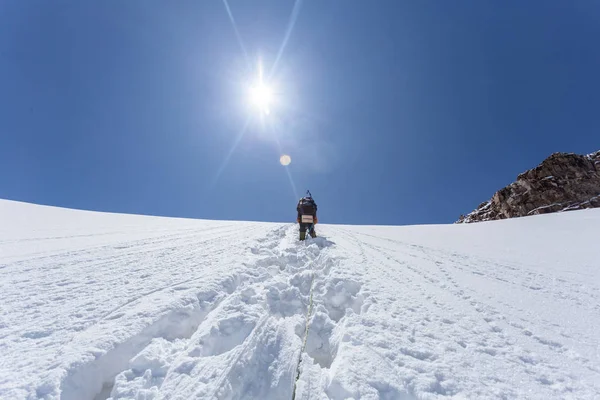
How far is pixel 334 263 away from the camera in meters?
4.73

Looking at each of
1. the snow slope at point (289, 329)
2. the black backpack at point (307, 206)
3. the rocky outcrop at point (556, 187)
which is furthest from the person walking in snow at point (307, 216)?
the rocky outcrop at point (556, 187)

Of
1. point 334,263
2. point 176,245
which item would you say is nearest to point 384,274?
A: point 334,263

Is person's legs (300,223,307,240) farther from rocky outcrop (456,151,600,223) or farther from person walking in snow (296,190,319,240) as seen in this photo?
rocky outcrop (456,151,600,223)

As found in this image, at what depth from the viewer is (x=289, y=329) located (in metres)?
2.57

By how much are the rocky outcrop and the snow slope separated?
57.2 metres

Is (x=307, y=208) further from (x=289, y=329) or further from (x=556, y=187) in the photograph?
(x=556, y=187)

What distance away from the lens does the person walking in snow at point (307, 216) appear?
8141 millimetres

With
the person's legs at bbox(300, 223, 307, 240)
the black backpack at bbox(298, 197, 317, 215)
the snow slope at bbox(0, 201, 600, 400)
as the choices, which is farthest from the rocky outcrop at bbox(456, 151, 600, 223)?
the snow slope at bbox(0, 201, 600, 400)

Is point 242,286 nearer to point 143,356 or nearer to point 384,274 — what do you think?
point 143,356

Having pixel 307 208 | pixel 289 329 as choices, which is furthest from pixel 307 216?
pixel 289 329

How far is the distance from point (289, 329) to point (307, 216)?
5788 mm

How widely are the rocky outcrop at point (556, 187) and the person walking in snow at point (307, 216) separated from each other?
55723 millimetres

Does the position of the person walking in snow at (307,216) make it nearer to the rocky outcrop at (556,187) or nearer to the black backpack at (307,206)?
the black backpack at (307,206)

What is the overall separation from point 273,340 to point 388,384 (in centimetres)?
110
